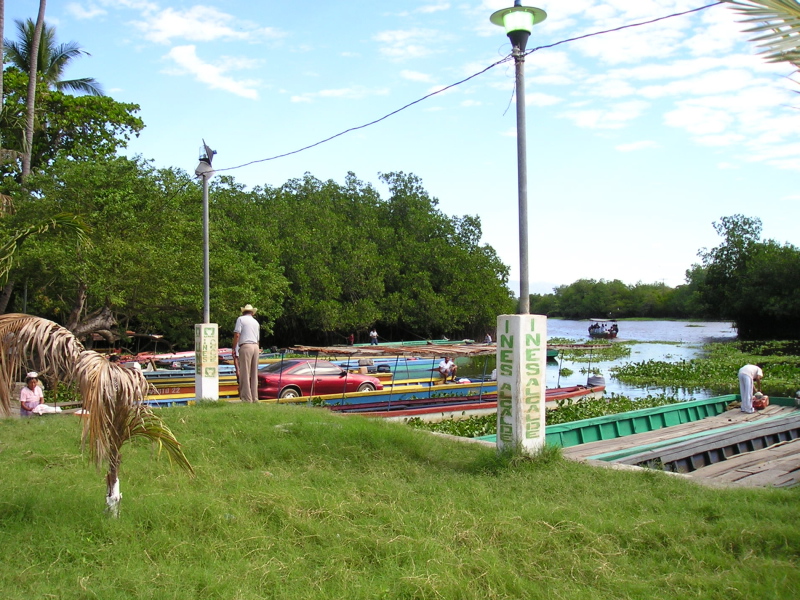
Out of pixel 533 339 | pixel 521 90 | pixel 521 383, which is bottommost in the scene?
pixel 521 383

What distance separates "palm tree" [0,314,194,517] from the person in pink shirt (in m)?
6.67

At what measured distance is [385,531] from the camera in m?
5.32

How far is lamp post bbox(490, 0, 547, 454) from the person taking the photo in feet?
25.1

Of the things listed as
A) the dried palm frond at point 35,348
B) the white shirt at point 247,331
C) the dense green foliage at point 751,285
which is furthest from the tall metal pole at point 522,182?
the dense green foliage at point 751,285

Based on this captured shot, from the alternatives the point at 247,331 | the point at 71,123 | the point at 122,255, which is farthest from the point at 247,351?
the point at 71,123

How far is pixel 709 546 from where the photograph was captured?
5059 mm

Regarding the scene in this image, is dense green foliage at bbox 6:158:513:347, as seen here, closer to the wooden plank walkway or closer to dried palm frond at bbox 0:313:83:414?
dried palm frond at bbox 0:313:83:414

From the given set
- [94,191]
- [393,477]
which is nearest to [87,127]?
[94,191]

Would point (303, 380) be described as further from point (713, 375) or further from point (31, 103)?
point (713, 375)

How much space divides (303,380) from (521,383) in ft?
33.8

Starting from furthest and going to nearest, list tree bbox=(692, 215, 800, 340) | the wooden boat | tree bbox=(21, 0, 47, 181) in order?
tree bbox=(692, 215, 800, 340) → tree bbox=(21, 0, 47, 181) → the wooden boat

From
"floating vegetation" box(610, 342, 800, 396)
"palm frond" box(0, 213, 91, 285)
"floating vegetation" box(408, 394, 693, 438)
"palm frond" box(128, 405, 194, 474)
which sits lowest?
"floating vegetation" box(610, 342, 800, 396)

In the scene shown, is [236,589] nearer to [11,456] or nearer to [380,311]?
[11,456]

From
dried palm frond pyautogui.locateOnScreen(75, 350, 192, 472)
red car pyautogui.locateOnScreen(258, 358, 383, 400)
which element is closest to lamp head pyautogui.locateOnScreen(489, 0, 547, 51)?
dried palm frond pyautogui.locateOnScreen(75, 350, 192, 472)
